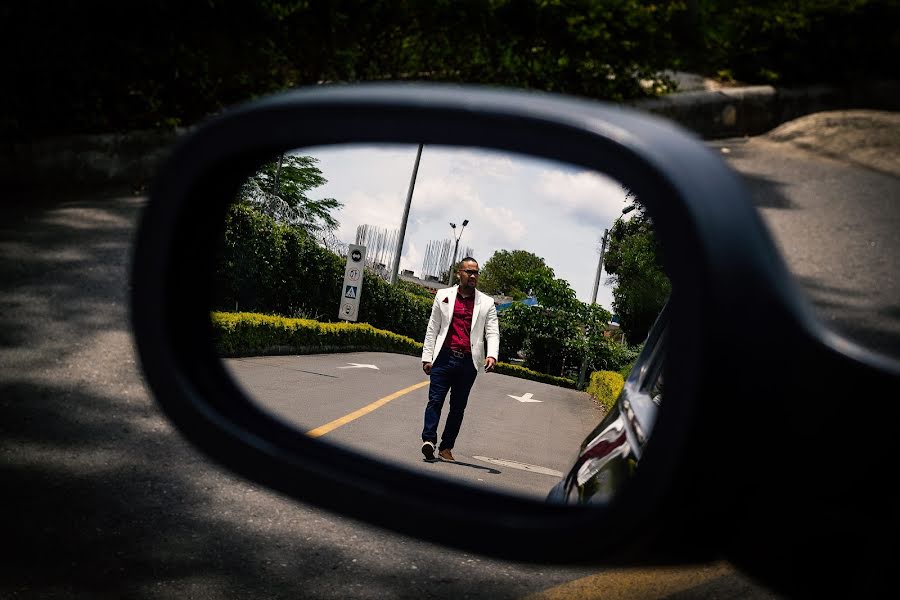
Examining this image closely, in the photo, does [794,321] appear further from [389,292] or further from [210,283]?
[389,292]

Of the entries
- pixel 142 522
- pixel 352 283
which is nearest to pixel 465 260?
pixel 352 283

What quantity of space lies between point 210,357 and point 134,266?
0.17 metres

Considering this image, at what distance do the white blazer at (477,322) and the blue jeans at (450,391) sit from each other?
0.02m

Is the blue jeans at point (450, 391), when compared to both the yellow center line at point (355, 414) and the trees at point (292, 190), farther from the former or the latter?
the trees at point (292, 190)

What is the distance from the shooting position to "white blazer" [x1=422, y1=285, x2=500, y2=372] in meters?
1.22

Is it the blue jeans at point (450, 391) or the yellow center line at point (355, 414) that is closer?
the yellow center line at point (355, 414)

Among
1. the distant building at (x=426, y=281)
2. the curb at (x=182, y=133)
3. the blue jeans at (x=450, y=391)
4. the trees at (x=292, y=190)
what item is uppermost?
the curb at (x=182, y=133)

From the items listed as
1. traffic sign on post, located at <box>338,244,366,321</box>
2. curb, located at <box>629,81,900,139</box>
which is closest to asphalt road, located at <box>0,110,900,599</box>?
traffic sign on post, located at <box>338,244,366,321</box>

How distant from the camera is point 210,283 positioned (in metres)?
1.06

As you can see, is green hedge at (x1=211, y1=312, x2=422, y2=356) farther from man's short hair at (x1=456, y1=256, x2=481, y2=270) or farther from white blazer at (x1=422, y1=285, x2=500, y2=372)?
man's short hair at (x1=456, y1=256, x2=481, y2=270)

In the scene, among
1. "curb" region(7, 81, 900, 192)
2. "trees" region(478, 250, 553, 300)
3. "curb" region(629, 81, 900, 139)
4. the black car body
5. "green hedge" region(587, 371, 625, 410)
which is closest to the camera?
the black car body

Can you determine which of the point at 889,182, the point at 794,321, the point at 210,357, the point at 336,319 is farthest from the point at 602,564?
the point at 889,182

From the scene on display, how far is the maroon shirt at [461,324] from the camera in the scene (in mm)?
1188

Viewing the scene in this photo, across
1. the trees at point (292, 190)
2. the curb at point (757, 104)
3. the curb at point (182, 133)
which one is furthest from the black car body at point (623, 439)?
the curb at point (757, 104)
